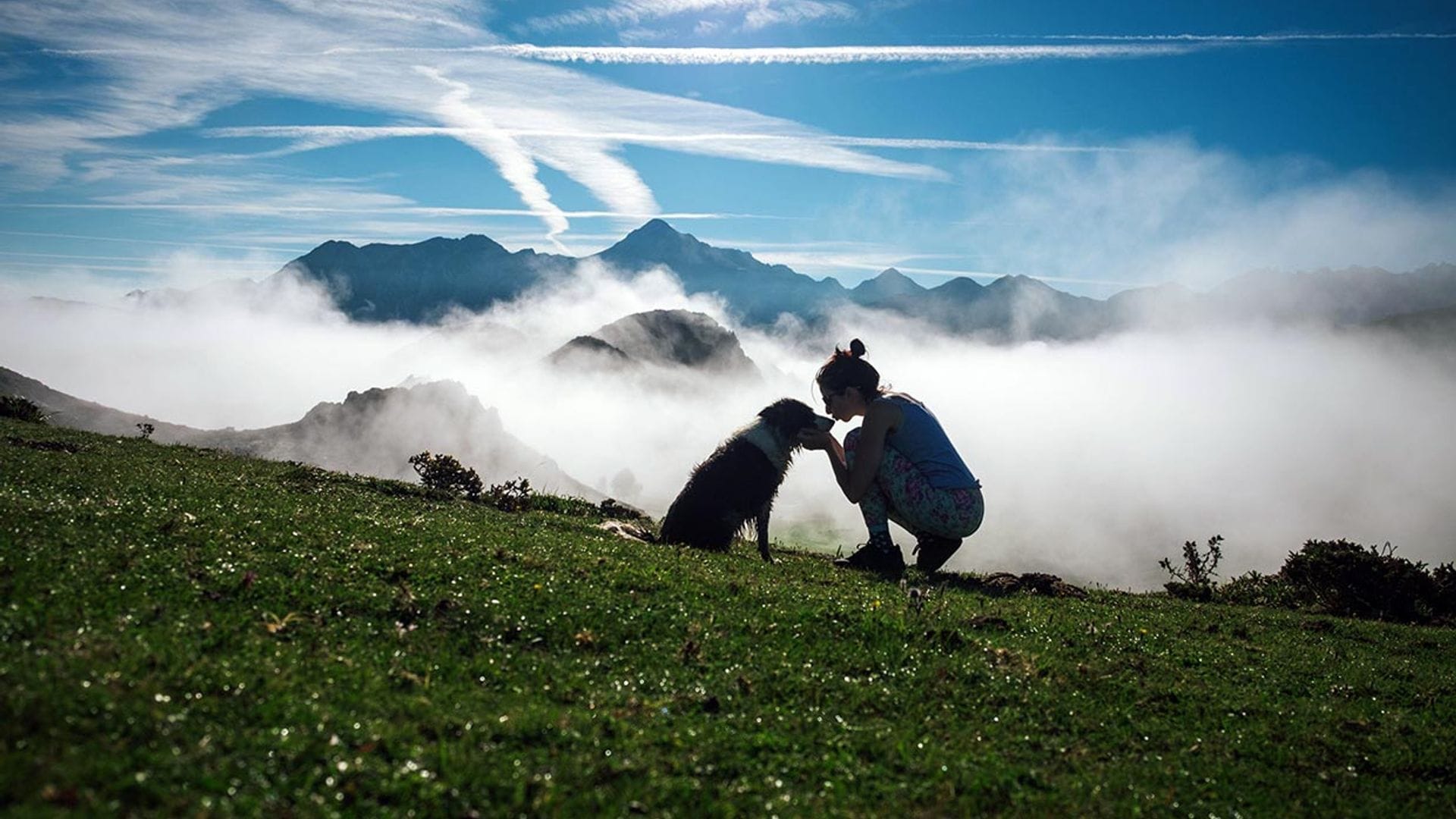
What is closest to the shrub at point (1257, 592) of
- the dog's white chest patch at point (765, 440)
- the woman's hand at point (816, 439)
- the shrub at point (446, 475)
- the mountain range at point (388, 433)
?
the woman's hand at point (816, 439)

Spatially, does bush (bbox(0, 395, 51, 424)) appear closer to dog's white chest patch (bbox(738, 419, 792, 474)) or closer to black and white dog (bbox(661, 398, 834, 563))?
black and white dog (bbox(661, 398, 834, 563))

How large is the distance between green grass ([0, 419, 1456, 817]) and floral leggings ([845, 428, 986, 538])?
6.12ft

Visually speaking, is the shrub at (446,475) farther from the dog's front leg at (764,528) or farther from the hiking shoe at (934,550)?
the hiking shoe at (934,550)

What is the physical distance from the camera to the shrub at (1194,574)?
15084 mm

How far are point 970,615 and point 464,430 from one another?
113 meters

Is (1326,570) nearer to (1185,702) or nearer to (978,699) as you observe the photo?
(1185,702)

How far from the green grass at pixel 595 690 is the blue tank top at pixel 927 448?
84.8 inches

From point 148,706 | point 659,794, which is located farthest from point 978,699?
point 148,706

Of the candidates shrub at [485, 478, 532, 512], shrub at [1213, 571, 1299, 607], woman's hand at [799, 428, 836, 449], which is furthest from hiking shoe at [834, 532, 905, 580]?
shrub at [485, 478, 532, 512]

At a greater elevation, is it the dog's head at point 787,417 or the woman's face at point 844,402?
the woman's face at point 844,402

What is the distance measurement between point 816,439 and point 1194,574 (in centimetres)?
982

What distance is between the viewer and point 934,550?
11812mm

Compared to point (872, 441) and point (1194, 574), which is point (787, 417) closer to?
point (872, 441)

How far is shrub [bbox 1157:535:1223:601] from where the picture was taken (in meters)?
15.1
